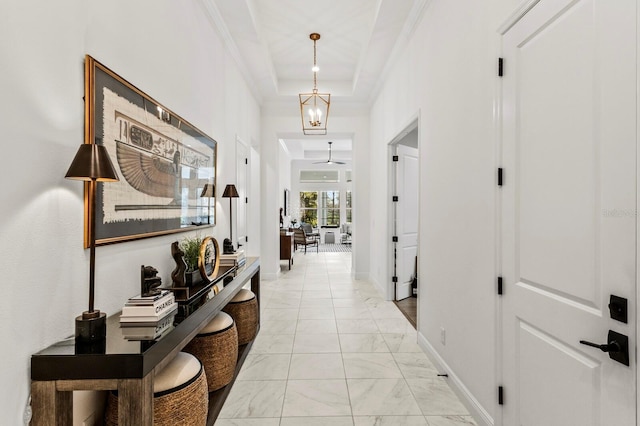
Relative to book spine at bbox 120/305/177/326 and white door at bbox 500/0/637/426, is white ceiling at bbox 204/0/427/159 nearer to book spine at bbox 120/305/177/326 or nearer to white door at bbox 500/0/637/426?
white door at bbox 500/0/637/426

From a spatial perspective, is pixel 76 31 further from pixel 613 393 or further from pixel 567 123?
pixel 613 393

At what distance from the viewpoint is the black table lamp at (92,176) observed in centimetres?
129

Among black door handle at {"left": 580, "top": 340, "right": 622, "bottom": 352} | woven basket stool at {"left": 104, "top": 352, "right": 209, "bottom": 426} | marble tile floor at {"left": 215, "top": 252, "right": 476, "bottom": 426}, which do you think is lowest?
marble tile floor at {"left": 215, "top": 252, "right": 476, "bottom": 426}

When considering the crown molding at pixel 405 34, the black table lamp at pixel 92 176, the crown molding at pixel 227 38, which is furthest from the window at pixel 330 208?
the black table lamp at pixel 92 176

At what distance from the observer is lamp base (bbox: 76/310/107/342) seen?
136 cm

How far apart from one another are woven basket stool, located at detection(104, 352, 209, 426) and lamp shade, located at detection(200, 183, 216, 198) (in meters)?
1.64

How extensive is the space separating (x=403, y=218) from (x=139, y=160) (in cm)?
371

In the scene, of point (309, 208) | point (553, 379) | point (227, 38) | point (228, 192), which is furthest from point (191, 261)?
point (309, 208)

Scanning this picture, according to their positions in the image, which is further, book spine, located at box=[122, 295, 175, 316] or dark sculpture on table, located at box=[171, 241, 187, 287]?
dark sculpture on table, located at box=[171, 241, 187, 287]

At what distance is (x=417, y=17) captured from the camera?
3391 millimetres

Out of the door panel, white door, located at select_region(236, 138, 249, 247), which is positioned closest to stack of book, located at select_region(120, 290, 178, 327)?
the door panel

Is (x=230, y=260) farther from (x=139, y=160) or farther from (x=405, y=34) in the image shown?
(x=405, y=34)

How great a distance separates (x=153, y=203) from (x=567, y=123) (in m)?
2.33

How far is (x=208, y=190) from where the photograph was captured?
3.22 metres
